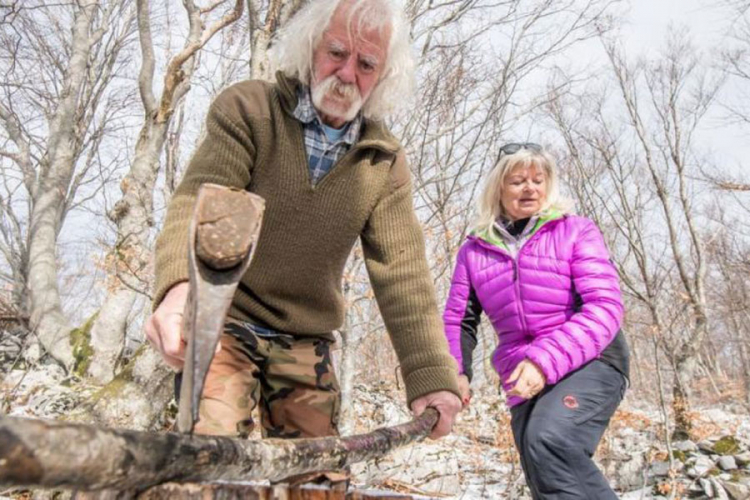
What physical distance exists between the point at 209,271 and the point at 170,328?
1.46 feet

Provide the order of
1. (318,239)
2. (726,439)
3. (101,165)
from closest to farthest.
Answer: (318,239)
(726,439)
(101,165)

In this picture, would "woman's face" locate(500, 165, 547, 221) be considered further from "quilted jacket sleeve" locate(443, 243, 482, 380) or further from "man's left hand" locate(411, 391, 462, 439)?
"man's left hand" locate(411, 391, 462, 439)

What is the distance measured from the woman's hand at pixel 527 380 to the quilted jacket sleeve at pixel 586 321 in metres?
0.02

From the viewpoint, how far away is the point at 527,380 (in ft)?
6.76

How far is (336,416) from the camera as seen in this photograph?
2051 mm

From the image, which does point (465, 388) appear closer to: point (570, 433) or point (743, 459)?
point (570, 433)

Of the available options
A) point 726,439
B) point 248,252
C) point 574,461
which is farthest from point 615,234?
point 248,252

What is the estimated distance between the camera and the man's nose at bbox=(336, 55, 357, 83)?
1.94 metres

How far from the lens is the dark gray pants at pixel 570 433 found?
6.51 feet

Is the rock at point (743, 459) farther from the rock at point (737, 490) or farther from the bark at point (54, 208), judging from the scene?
the bark at point (54, 208)

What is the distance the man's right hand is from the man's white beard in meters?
0.90

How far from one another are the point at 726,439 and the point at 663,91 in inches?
343

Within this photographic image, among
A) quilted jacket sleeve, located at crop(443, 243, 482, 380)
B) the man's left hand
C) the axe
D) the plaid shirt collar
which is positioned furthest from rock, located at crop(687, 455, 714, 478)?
the axe

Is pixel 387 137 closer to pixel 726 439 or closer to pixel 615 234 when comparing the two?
pixel 726 439
